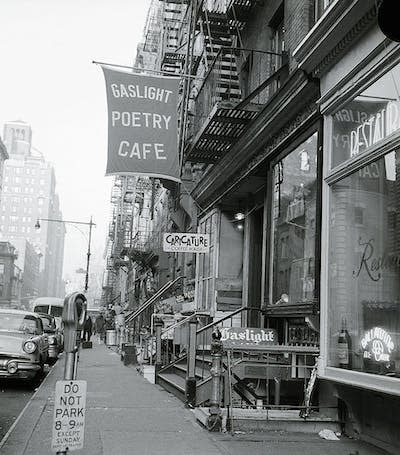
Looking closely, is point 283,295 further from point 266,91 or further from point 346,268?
point 266,91

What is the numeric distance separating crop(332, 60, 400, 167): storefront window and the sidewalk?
143 inches

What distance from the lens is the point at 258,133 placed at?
10758mm

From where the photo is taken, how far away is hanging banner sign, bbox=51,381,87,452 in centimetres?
447

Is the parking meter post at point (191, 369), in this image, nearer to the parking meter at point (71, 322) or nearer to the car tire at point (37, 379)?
the car tire at point (37, 379)

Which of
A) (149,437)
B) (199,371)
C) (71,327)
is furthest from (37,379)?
(71,327)

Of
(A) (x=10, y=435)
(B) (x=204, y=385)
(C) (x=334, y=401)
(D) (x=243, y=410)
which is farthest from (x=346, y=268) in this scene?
(A) (x=10, y=435)

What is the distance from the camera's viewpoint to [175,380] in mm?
12195

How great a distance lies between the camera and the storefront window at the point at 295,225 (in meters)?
8.81

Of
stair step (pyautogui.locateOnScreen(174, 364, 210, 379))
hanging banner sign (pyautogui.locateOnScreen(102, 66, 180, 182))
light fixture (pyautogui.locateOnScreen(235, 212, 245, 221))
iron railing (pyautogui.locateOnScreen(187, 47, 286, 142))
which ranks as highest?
iron railing (pyautogui.locateOnScreen(187, 47, 286, 142))

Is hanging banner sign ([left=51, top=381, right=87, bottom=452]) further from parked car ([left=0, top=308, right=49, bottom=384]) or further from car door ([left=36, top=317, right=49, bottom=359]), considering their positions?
car door ([left=36, top=317, right=49, bottom=359])

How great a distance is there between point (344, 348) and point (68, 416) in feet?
13.0

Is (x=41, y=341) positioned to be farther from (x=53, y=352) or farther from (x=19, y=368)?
(x=53, y=352)

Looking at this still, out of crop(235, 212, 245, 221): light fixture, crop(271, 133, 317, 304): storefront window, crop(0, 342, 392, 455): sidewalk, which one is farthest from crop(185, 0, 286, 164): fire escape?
crop(0, 342, 392, 455): sidewalk

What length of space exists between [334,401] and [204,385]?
2.50m
